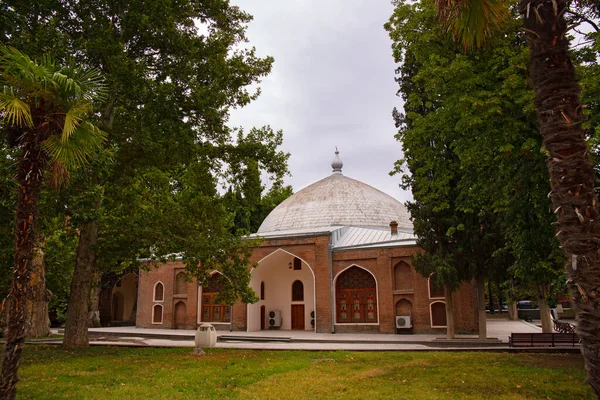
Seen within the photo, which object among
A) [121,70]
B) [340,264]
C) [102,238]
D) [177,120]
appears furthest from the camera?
[340,264]


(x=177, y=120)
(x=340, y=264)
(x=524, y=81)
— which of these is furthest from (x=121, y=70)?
(x=340, y=264)

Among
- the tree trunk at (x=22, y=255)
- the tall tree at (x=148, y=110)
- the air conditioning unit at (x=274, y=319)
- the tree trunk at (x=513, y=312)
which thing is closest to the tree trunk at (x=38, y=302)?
the tall tree at (x=148, y=110)

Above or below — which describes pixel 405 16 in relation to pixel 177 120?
above

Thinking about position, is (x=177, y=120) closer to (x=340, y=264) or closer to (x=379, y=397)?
(x=379, y=397)

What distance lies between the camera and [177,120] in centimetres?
1193

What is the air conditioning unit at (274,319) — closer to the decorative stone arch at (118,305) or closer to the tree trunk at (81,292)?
the tree trunk at (81,292)

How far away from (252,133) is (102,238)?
598 centimetres

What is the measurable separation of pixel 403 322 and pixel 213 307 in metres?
12.1

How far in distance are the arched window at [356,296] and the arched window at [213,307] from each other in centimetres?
715

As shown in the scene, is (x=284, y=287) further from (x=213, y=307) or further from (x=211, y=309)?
(x=211, y=309)

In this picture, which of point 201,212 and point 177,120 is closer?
point 177,120

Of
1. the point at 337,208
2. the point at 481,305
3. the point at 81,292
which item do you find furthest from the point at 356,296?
the point at 81,292

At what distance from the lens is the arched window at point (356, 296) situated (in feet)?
79.9

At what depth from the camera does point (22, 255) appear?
638 centimetres
